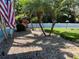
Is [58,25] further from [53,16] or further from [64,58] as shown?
[64,58]

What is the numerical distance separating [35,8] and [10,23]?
6.99m

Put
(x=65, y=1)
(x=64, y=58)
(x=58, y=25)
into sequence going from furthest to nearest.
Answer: (x=58, y=25) → (x=65, y=1) → (x=64, y=58)

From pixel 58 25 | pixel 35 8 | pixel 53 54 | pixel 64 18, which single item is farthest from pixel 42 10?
pixel 64 18

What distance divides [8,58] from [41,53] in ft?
4.33

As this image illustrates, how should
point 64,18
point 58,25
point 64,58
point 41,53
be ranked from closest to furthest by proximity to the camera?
point 64,58, point 41,53, point 58,25, point 64,18

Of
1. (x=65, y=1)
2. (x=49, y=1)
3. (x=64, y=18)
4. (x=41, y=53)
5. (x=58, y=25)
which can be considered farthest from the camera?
(x=64, y=18)

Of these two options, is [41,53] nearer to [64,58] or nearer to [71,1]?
[64,58]

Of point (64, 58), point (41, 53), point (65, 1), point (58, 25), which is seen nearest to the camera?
point (64, 58)

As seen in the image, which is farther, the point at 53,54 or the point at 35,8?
the point at 35,8

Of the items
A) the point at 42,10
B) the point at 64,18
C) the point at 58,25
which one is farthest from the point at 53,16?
the point at 64,18

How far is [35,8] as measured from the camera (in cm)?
1748

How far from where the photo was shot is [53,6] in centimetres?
1781

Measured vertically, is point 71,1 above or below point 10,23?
below

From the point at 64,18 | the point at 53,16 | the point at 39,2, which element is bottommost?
the point at 64,18
